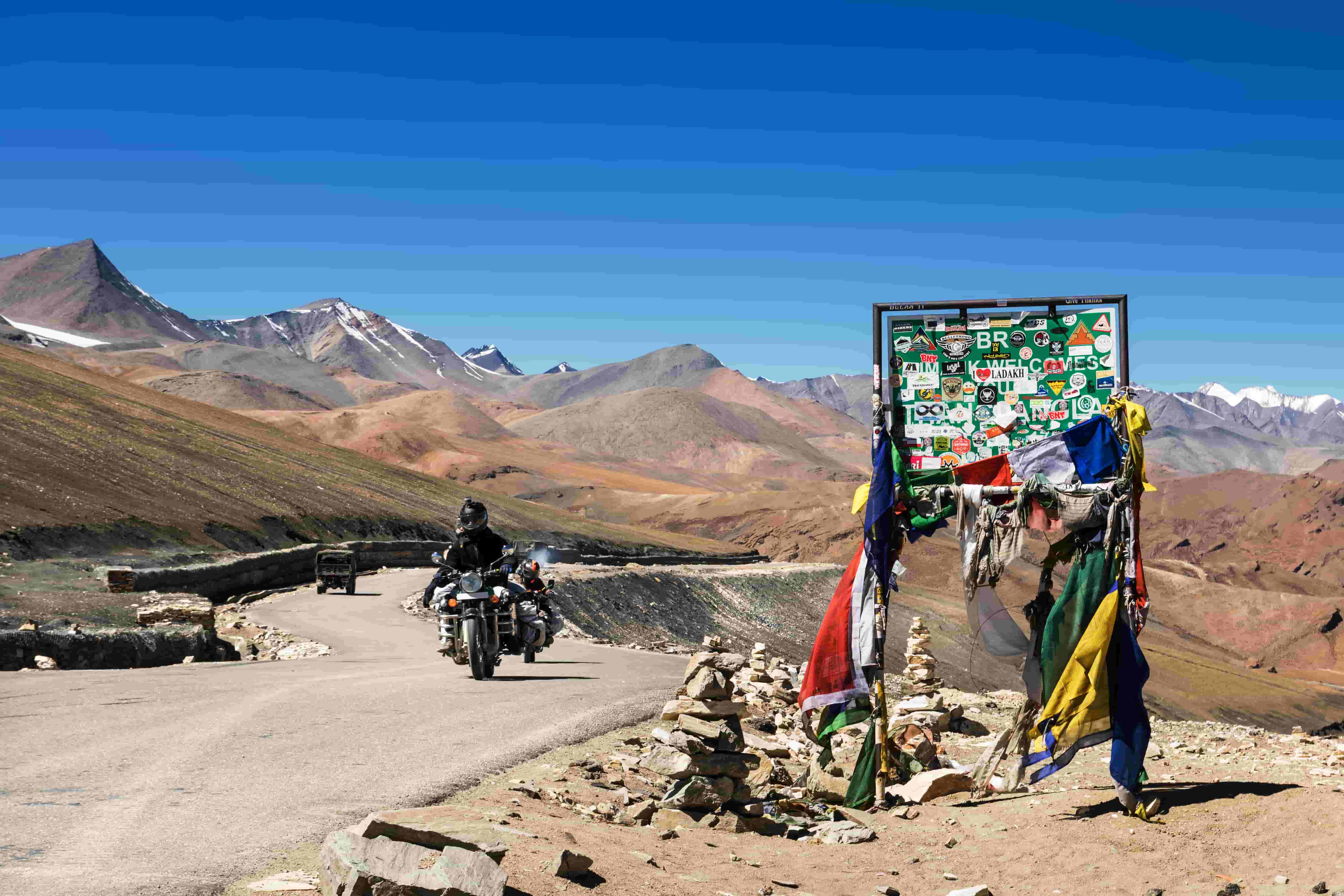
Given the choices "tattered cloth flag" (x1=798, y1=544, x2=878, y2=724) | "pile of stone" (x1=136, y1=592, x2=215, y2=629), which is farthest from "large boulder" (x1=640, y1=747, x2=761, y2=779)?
"pile of stone" (x1=136, y1=592, x2=215, y2=629)

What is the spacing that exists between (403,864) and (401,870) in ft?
0.16

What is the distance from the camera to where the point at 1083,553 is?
32.4 feet

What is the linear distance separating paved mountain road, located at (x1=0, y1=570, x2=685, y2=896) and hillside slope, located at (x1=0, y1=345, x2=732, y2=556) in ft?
84.9

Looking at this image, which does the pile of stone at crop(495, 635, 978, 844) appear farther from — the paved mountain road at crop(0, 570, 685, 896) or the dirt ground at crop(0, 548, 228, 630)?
the dirt ground at crop(0, 548, 228, 630)

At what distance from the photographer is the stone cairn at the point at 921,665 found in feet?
63.4

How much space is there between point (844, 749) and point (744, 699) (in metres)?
1.89

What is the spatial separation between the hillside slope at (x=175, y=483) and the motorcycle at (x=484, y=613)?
25.7 m

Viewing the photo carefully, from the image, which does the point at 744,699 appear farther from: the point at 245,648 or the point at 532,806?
the point at 245,648

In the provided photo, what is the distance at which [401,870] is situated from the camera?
595 centimetres

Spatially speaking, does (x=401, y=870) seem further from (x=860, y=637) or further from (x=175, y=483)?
(x=175, y=483)

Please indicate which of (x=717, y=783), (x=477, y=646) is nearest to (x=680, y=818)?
(x=717, y=783)

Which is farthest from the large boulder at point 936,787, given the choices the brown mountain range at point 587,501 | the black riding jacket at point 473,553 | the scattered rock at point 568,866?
the brown mountain range at point 587,501

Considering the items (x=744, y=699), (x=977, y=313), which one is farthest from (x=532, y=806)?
(x=744, y=699)

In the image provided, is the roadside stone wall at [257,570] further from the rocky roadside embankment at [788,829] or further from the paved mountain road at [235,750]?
the rocky roadside embankment at [788,829]
